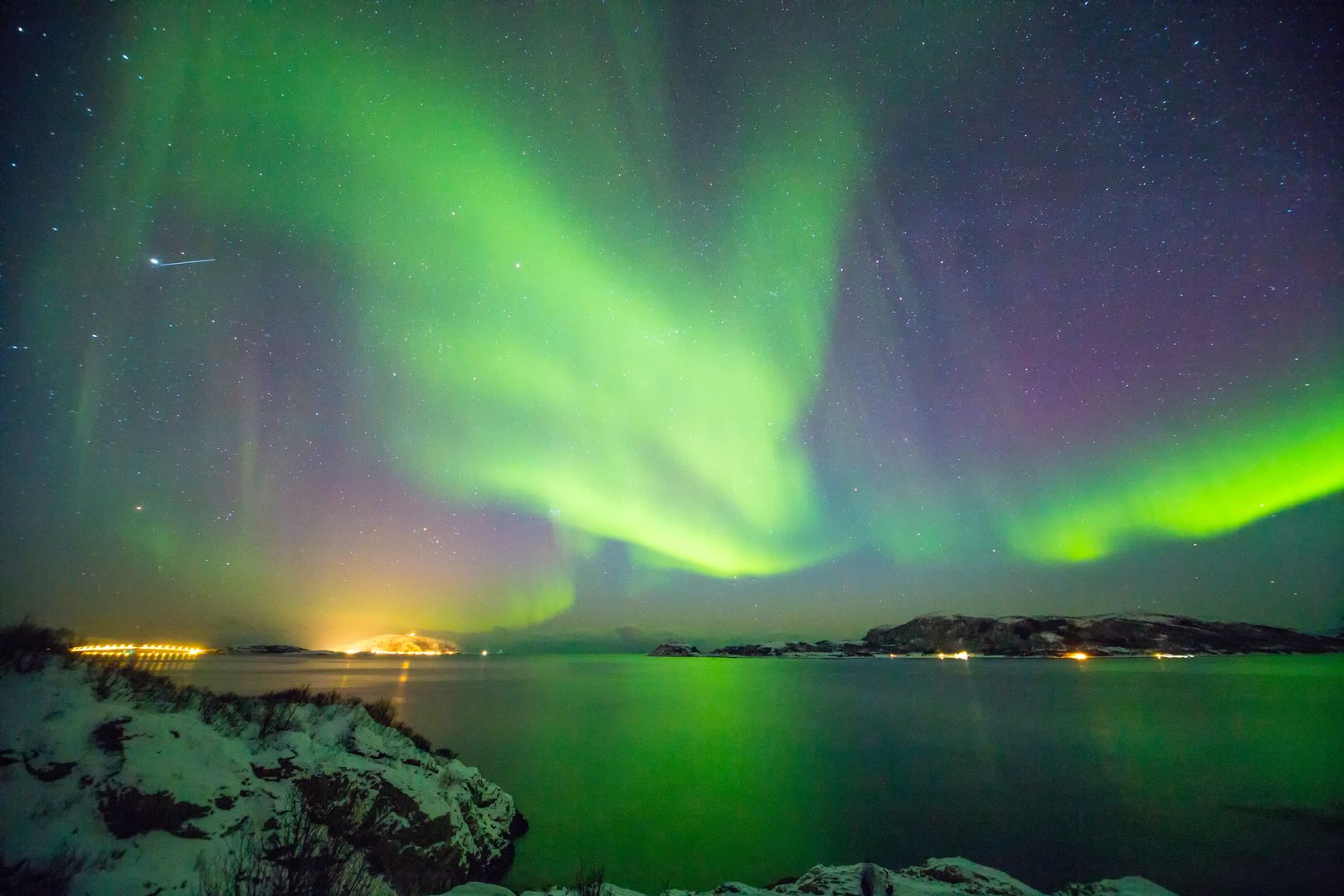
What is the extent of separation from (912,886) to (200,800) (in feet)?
36.9

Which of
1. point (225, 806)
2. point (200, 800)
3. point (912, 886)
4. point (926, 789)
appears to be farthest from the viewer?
point (926, 789)

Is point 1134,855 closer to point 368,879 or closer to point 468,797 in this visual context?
point 468,797

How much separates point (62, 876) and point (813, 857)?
14.8 m

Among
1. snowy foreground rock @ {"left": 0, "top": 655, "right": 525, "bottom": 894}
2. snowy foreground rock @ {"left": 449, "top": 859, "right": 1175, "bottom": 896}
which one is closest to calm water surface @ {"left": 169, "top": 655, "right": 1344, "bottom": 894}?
snowy foreground rock @ {"left": 449, "top": 859, "right": 1175, "bottom": 896}

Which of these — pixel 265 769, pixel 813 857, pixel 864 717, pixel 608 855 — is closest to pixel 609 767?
pixel 608 855

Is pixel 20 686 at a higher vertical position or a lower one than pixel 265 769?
higher

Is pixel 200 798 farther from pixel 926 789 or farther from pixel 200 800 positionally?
pixel 926 789

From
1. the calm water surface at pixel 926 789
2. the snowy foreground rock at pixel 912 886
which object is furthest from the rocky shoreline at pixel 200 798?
the calm water surface at pixel 926 789

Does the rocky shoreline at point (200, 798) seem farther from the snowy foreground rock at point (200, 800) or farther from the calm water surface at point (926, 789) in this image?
the calm water surface at point (926, 789)

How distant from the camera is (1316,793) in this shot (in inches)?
714

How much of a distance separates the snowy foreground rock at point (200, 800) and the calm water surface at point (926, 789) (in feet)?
12.6

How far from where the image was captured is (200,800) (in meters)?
7.66

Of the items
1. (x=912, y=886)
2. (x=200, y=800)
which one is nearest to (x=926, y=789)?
(x=912, y=886)

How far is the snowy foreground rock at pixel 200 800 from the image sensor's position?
6355 mm
